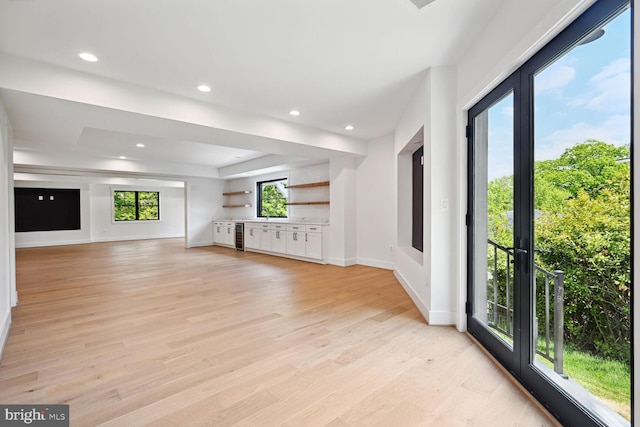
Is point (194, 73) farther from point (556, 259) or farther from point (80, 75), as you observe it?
point (556, 259)

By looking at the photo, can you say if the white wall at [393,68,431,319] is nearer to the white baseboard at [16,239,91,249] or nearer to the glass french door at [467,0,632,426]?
the glass french door at [467,0,632,426]

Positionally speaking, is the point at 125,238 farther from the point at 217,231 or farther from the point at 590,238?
the point at 590,238

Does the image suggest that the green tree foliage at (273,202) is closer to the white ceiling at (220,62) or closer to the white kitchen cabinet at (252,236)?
the white kitchen cabinet at (252,236)

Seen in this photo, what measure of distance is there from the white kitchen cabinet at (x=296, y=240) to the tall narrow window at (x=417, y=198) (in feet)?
8.73

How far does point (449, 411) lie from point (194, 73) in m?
3.53

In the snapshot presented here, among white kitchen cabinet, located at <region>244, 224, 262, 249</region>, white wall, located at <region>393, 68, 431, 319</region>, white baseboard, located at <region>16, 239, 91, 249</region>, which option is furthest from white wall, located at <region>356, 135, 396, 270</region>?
white baseboard, located at <region>16, 239, 91, 249</region>

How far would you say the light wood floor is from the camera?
1.74 m

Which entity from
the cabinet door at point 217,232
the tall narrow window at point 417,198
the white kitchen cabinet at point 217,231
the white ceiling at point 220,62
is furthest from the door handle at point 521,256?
the cabinet door at point 217,232

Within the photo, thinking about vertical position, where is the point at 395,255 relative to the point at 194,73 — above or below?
below

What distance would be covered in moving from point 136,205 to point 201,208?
14.2ft

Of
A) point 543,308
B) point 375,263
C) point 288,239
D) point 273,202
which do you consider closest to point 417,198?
point 375,263

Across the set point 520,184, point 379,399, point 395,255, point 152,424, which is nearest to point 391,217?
point 395,255

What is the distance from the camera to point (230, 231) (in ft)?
30.5

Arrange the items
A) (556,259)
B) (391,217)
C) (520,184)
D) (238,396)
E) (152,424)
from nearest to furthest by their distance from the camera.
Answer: (152,424) < (556,259) < (238,396) < (520,184) < (391,217)
